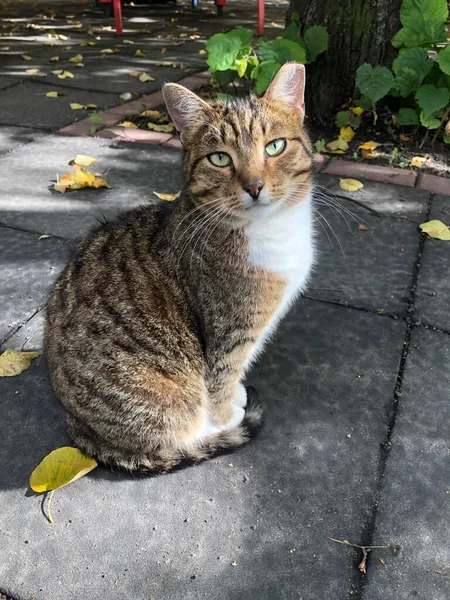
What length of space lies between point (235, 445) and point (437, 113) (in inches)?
135

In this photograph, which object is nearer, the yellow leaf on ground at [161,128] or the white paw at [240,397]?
the white paw at [240,397]

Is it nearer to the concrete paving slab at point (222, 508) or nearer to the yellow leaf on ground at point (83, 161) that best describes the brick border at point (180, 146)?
the yellow leaf on ground at point (83, 161)

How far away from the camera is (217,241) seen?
7.08ft

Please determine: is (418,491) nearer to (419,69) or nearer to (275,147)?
(275,147)

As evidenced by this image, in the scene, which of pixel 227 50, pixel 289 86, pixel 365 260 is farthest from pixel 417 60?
pixel 289 86

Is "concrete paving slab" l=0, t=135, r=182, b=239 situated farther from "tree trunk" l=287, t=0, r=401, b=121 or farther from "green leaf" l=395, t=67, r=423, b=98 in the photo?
"green leaf" l=395, t=67, r=423, b=98

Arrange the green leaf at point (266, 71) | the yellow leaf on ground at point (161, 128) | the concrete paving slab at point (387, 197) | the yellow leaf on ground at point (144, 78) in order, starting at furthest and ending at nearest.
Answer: the yellow leaf on ground at point (144, 78), the yellow leaf on ground at point (161, 128), the green leaf at point (266, 71), the concrete paving slab at point (387, 197)

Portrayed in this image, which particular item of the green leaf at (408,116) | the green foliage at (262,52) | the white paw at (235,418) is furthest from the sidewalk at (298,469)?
the green foliage at (262,52)

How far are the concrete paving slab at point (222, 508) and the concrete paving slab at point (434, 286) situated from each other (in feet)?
1.41

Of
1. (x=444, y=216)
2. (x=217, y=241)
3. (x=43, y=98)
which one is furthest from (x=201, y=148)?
(x=43, y=98)

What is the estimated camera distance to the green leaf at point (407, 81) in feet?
13.5

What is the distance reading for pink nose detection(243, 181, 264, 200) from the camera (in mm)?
1963

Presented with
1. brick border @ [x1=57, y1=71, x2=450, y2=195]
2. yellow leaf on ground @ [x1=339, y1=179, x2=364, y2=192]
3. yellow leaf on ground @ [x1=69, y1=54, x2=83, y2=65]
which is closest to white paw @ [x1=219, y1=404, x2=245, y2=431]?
brick border @ [x1=57, y1=71, x2=450, y2=195]

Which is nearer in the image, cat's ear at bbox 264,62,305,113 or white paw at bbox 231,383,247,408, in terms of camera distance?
cat's ear at bbox 264,62,305,113
